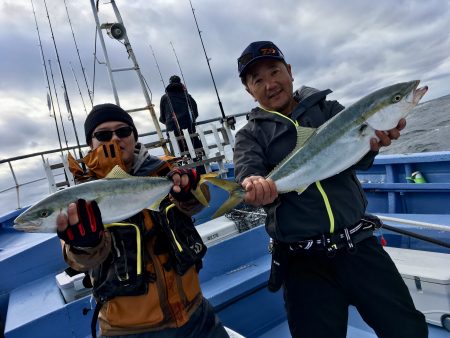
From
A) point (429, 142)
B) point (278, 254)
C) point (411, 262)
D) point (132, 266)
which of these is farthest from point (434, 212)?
point (429, 142)

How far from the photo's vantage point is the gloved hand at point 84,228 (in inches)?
76.8

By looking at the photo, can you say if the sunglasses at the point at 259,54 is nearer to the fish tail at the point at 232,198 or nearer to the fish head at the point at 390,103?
the fish head at the point at 390,103

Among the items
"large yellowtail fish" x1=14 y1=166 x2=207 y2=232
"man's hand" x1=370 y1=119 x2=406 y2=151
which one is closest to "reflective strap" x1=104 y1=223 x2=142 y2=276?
"large yellowtail fish" x1=14 y1=166 x2=207 y2=232

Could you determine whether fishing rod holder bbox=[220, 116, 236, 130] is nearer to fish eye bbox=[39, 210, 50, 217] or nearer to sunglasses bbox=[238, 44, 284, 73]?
sunglasses bbox=[238, 44, 284, 73]

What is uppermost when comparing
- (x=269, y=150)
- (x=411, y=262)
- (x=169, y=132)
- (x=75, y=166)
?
(x=169, y=132)

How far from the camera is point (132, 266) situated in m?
2.21

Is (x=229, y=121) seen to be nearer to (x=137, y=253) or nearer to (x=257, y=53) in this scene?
(x=257, y=53)

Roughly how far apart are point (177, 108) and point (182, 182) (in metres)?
6.64

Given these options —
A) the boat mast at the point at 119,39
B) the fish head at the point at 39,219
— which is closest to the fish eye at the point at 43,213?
the fish head at the point at 39,219

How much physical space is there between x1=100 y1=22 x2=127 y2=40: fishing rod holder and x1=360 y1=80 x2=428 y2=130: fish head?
6.42 m

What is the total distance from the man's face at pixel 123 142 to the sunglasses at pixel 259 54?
3.67 ft

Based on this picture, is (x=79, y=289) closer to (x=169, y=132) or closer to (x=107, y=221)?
(x=107, y=221)

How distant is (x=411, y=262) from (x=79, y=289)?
3484 mm

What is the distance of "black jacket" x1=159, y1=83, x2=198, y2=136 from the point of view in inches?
326
